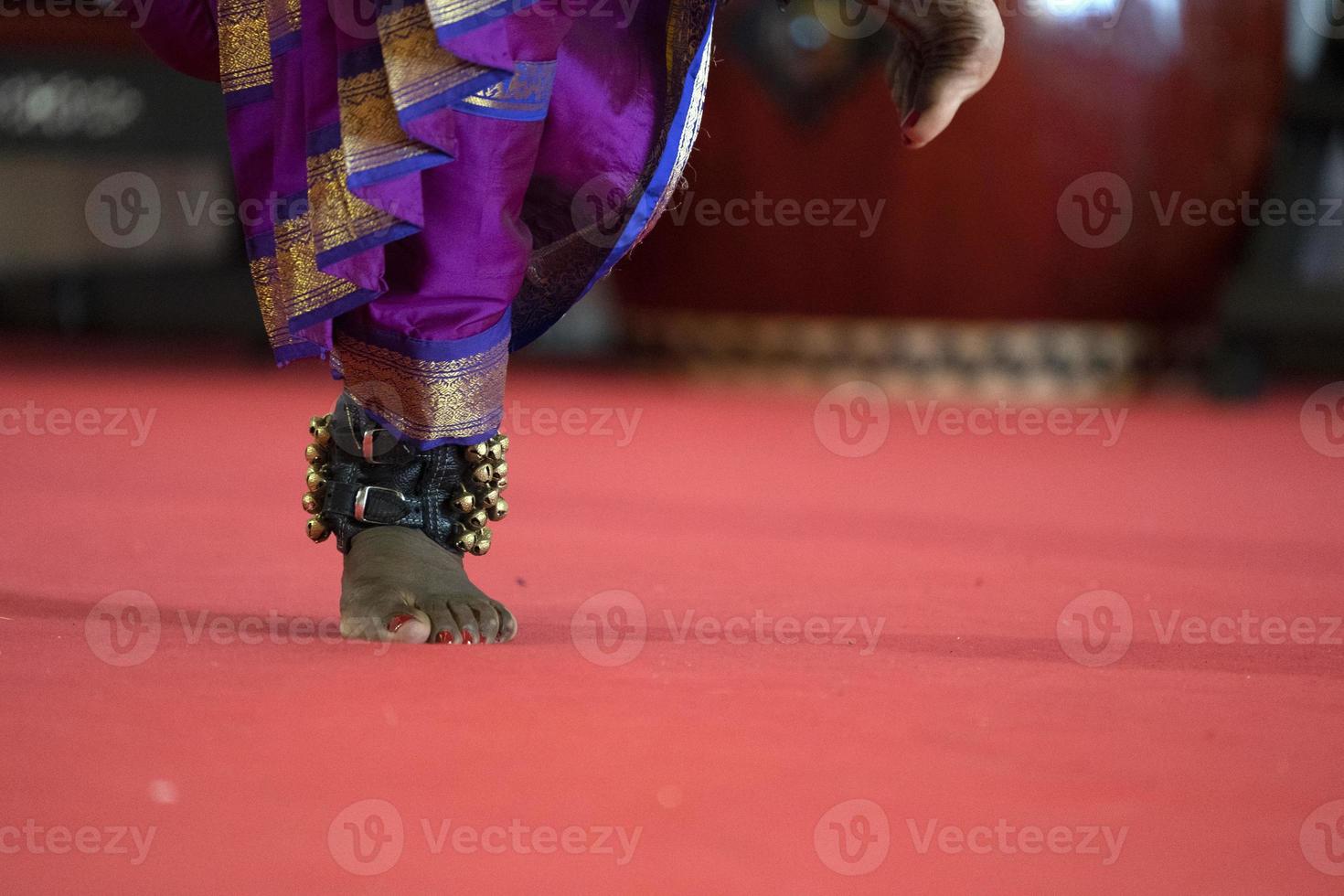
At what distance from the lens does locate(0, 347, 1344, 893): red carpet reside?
56 centimetres

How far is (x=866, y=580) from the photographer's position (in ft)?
3.86

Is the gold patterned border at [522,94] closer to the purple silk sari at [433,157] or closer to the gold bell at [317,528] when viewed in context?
the purple silk sari at [433,157]

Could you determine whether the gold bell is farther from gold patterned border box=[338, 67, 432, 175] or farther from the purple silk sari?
gold patterned border box=[338, 67, 432, 175]

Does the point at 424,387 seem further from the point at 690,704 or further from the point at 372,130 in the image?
the point at 690,704

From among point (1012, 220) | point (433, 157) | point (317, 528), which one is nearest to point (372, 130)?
point (433, 157)

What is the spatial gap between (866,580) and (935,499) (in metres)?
0.50

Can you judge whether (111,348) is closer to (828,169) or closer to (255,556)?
(828,169)

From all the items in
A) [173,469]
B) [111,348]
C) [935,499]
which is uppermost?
[935,499]

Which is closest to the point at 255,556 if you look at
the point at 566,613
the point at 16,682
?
the point at 566,613

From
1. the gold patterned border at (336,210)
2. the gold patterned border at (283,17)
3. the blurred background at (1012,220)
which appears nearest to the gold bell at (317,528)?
the gold patterned border at (336,210)

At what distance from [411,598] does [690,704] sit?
22 cm

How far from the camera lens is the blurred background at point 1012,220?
2559 mm

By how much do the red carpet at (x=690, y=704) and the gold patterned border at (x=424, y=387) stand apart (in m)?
0.13

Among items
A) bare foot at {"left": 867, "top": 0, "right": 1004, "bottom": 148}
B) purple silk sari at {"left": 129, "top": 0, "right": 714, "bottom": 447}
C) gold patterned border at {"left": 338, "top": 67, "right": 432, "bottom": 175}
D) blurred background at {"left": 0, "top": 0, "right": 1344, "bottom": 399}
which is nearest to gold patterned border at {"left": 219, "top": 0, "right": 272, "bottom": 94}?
purple silk sari at {"left": 129, "top": 0, "right": 714, "bottom": 447}
